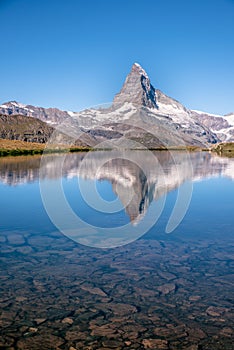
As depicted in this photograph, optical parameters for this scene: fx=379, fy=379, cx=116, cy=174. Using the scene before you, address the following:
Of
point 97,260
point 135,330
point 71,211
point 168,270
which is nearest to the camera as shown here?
point 135,330

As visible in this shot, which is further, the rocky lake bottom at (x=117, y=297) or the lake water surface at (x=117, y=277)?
the lake water surface at (x=117, y=277)

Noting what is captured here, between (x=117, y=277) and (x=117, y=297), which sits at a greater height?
(x=117, y=277)

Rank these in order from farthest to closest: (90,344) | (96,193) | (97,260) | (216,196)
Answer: (96,193) < (216,196) < (97,260) < (90,344)

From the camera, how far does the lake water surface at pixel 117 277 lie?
37.1 ft

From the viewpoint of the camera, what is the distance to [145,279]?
15.7 meters

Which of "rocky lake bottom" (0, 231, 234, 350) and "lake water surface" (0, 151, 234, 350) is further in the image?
"lake water surface" (0, 151, 234, 350)

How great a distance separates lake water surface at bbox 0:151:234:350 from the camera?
11.3m

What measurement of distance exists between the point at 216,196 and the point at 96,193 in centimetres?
1300

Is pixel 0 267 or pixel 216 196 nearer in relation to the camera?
pixel 0 267

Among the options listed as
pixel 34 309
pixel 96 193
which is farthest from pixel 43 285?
pixel 96 193

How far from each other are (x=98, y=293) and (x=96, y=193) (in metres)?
28.2

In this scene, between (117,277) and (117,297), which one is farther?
(117,277)

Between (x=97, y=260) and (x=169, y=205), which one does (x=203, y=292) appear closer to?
(x=97, y=260)

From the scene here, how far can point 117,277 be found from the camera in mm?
15914
